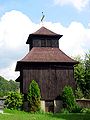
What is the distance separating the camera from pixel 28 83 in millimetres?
40062

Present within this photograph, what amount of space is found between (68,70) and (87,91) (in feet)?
68.4

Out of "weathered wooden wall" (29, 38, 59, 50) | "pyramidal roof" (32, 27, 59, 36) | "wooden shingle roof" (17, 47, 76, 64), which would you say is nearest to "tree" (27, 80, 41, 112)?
"wooden shingle roof" (17, 47, 76, 64)

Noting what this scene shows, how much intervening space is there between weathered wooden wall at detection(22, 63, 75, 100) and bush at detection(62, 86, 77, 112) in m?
1.27

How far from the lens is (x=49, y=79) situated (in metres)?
40.7

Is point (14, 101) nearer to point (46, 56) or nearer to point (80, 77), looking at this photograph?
point (46, 56)

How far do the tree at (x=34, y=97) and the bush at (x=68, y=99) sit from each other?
3.03 meters

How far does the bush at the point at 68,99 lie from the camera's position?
127 ft

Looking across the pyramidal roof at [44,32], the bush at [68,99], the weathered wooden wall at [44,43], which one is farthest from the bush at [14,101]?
the pyramidal roof at [44,32]

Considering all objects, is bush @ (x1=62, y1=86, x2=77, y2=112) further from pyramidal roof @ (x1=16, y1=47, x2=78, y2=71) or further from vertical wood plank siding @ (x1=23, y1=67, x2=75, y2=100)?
pyramidal roof @ (x1=16, y1=47, x2=78, y2=71)

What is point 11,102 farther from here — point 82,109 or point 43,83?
point 82,109

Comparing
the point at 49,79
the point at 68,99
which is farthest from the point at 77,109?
the point at 49,79

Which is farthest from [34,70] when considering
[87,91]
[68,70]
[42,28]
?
[87,91]

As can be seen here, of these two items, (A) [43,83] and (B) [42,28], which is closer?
(A) [43,83]

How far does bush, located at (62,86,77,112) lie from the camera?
3881 centimetres
